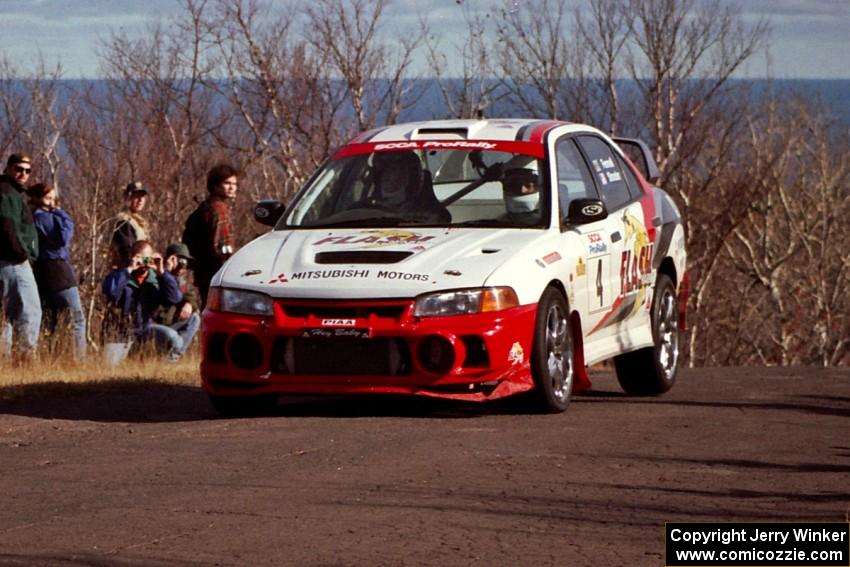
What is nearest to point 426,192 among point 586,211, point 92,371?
point 586,211

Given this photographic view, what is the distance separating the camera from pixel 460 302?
984 centimetres

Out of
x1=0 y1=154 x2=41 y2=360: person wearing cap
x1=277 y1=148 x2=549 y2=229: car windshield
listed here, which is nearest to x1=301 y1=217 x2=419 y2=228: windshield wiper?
x1=277 y1=148 x2=549 y2=229: car windshield

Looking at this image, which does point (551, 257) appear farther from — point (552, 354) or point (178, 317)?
point (178, 317)

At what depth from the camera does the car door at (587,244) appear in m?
10.9

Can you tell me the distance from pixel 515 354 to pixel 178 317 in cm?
578

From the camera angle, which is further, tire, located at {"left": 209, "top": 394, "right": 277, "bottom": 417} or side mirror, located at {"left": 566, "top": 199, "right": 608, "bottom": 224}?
side mirror, located at {"left": 566, "top": 199, "right": 608, "bottom": 224}

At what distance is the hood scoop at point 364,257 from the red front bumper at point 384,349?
32 centimetres

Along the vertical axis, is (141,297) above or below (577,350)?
above

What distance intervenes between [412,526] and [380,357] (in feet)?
10.4

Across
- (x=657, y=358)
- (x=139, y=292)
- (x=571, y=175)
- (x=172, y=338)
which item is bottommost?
(x=657, y=358)

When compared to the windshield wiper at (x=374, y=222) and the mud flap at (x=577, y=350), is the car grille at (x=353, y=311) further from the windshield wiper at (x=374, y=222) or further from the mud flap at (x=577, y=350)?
the mud flap at (x=577, y=350)

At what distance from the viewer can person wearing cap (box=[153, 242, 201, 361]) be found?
15.0 m

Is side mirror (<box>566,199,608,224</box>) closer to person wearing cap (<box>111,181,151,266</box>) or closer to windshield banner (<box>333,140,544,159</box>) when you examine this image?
windshield banner (<box>333,140,544,159</box>)

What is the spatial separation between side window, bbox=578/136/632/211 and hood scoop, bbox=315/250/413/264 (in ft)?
6.59
